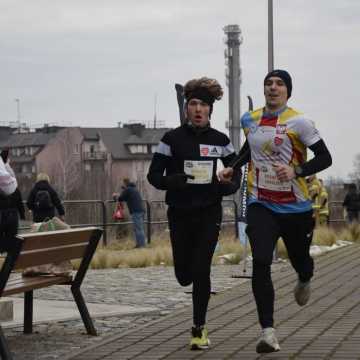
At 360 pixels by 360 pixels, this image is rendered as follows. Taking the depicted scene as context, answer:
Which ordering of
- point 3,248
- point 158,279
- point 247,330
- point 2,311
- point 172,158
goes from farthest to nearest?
point 158,279 → point 2,311 → point 247,330 → point 172,158 → point 3,248

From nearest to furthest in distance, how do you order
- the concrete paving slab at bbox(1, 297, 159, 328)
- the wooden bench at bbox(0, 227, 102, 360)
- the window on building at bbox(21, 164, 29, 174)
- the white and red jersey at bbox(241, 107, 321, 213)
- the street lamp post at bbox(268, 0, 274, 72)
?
the wooden bench at bbox(0, 227, 102, 360), the white and red jersey at bbox(241, 107, 321, 213), the concrete paving slab at bbox(1, 297, 159, 328), the street lamp post at bbox(268, 0, 274, 72), the window on building at bbox(21, 164, 29, 174)

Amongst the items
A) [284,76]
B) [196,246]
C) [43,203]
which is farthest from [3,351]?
[43,203]

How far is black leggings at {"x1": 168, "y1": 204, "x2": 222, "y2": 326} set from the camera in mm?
8172

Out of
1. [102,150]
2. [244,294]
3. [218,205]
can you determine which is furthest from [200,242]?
[102,150]

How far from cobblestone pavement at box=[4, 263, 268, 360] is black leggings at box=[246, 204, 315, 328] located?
5.01 ft

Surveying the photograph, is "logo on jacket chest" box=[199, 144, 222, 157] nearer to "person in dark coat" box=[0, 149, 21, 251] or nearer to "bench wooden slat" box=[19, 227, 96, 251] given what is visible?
"bench wooden slat" box=[19, 227, 96, 251]

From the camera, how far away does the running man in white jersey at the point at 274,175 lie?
777 cm

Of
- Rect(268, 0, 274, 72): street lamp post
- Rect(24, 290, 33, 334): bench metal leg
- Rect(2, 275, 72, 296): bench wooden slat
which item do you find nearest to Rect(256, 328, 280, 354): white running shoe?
Rect(2, 275, 72, 296): bench wooden slat

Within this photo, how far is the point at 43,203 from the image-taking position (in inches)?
823

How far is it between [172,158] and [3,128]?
143 m

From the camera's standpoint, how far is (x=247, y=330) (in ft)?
29.7

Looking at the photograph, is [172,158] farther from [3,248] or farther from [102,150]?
[102,150]

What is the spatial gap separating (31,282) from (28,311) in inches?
24.9

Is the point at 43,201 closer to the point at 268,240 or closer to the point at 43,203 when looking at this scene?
the point at 43,203
